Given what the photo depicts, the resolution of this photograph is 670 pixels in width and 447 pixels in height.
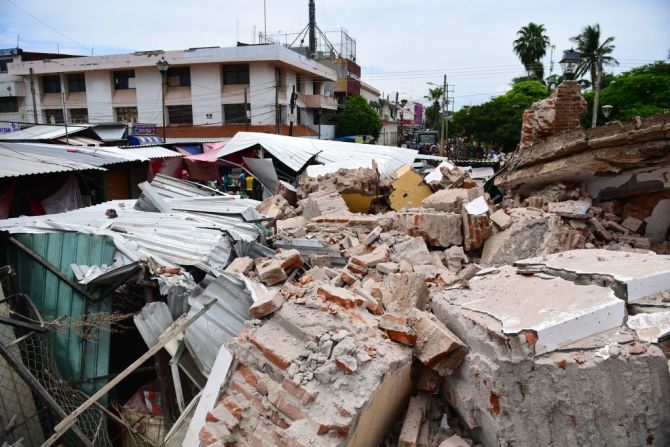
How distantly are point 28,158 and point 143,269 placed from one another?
7.21m

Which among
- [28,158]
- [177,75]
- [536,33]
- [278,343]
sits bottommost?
[278,343]

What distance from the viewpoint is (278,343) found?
2.91 m

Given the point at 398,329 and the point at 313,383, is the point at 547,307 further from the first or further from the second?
the point at 313,383

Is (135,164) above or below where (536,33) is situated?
below

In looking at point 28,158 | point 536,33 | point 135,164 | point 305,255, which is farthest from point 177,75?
point 536,33

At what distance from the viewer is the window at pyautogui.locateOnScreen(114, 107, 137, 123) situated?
95.5 feet

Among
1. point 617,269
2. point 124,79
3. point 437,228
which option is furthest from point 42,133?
point 617,269

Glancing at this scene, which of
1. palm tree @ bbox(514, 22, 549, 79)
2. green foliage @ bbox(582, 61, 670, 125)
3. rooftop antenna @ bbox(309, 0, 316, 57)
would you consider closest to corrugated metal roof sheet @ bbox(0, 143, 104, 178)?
green foliage @ bbox(582, 61, 670, 125)

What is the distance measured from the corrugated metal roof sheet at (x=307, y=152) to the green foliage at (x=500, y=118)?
15662 mm

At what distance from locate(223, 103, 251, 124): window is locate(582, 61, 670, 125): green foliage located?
66.6 feet

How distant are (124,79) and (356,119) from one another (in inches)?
653

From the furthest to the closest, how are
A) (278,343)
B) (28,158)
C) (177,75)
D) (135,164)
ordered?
(177,75) < (135,164) < (28,158) < (278,343)

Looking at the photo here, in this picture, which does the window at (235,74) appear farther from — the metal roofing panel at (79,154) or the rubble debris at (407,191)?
the rubble debris at (407,191)

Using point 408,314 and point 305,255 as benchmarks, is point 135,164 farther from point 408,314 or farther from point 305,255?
point 408,314
